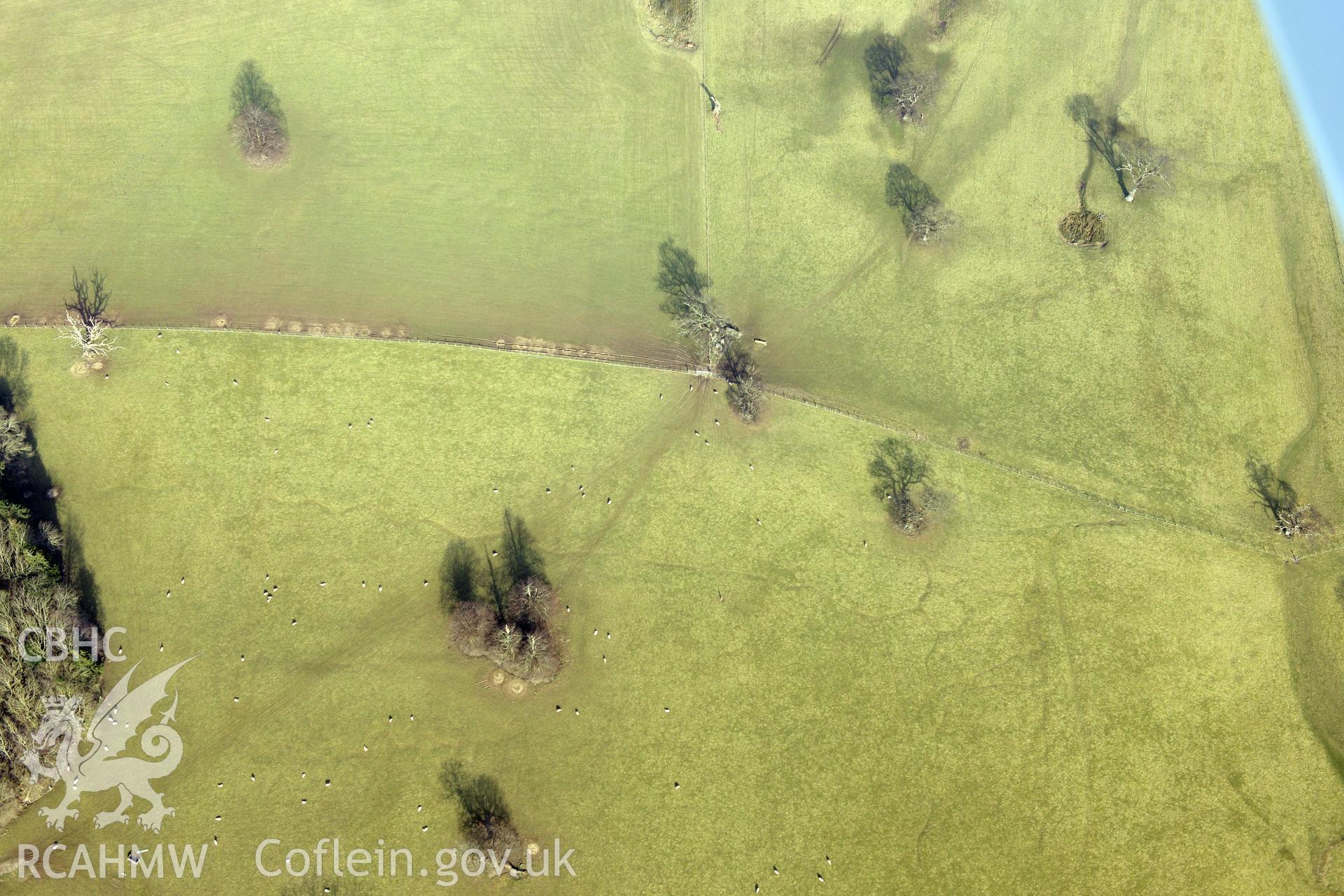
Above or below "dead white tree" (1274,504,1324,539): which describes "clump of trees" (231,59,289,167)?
above

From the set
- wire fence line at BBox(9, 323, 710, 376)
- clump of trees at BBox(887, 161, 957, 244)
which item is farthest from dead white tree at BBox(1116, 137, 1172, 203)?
wire fence line at BBox(9, 323, 710, 376)

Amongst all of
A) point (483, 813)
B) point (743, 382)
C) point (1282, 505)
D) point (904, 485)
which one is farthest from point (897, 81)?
point (483, 813)

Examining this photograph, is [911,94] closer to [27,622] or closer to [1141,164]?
[1141,164]

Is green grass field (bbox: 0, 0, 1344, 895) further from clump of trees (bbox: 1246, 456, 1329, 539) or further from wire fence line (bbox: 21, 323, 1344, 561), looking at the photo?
clump of trees (bbox: 1246, 456, 1329, 539)

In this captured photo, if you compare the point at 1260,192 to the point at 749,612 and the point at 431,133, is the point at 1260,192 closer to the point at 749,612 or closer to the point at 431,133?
the point at 749,612

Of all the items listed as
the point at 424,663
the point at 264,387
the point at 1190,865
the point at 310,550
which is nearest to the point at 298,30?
the point at 264,387
